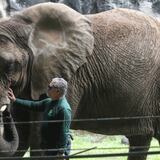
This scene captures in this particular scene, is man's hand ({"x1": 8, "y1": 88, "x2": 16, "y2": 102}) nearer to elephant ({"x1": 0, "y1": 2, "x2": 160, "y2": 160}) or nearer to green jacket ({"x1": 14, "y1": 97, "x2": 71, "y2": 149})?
elephant ({"x1": 0, "y1": 2, "x2": 160, "y2": 160})

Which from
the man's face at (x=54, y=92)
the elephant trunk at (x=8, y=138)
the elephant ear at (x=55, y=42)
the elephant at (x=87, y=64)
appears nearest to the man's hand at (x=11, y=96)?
the elephant at (x=87, y=64)

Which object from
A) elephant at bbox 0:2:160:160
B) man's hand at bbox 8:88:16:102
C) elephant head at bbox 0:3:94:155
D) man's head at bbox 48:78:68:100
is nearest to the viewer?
man's head at bbox 48:78:68:100

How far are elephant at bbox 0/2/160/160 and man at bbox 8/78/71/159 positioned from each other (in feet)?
1.22

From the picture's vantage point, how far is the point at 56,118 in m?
3.90

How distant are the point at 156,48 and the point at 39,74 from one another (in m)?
1.05

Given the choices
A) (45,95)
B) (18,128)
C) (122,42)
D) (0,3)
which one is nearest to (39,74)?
(45,95)

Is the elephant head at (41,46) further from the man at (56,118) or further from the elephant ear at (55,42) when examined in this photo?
the man at (56,118)

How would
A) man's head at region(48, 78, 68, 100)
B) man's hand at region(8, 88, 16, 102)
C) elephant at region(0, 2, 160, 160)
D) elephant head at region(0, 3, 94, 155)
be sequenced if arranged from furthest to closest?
1. elephant at region(0, 2, 160, 160)
2. elephant head at region(0, 3, 94, 155)
3. man's hand at region(8, 88, 16, 102)
4. man's head at region(48, 78, 68, 100)

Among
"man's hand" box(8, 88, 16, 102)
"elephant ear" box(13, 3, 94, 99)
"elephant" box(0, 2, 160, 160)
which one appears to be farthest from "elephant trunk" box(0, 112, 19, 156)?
"elephant ear" box(13, 3, 94, 99)

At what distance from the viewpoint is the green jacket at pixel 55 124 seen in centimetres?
387

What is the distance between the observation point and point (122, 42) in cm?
500

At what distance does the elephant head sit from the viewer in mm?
4414

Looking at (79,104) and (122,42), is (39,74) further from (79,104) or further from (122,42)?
(122,42)

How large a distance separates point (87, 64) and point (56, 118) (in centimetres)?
103
